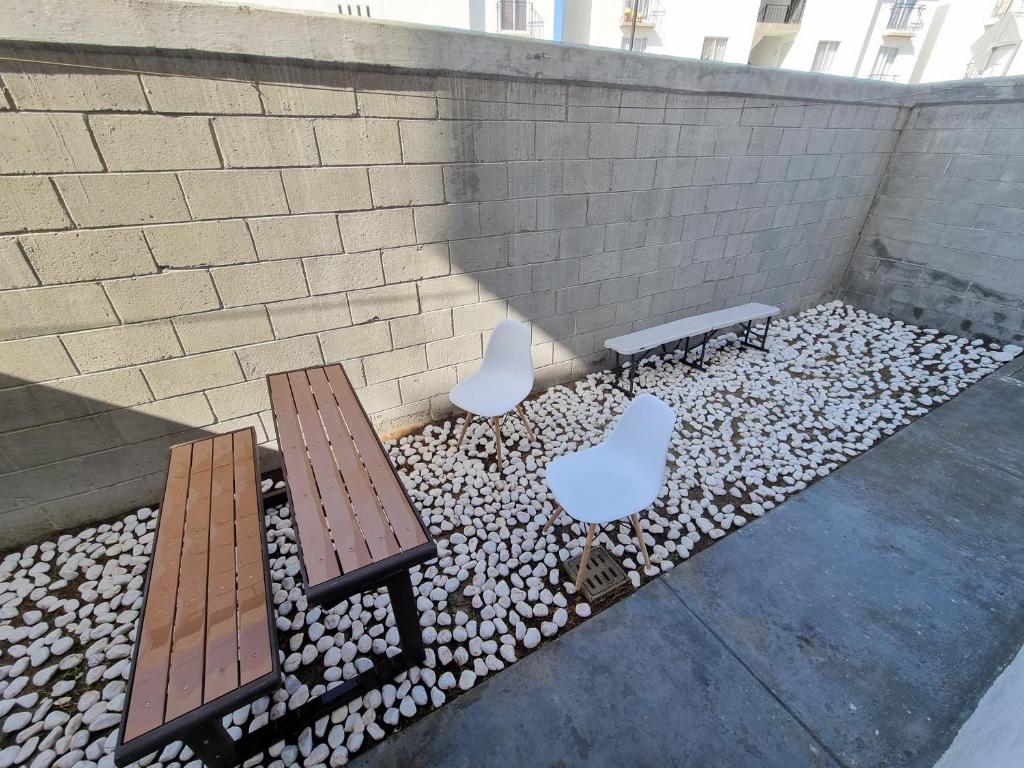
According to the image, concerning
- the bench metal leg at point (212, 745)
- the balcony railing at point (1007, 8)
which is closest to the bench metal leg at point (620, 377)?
the bench metal leg at point (212, 745)

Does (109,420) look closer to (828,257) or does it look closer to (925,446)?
(925,446)

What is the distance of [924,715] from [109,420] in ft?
11.6

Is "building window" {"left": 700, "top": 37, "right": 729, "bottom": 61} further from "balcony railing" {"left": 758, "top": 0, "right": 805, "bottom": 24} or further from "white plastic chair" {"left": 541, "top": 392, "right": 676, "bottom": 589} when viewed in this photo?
"white plastic chair" {"left": 541, "top": 392, "right": 676, "bottom": 589}

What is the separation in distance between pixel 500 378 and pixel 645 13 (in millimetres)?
15107

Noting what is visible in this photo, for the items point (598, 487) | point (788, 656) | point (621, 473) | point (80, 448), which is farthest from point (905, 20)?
point (80, 448)

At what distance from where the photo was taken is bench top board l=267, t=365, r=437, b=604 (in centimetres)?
123

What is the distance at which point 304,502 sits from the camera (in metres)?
1.45

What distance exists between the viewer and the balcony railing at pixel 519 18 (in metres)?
11.8

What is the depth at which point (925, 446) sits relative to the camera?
2.73 meters

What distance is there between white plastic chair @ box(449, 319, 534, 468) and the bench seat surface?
91cm

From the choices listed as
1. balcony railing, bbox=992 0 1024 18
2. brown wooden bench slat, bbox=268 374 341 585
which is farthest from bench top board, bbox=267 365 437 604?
balcony railing, bbox=992 0 1024 18

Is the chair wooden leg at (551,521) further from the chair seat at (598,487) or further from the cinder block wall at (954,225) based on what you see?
the cinder block wall at (954,225)

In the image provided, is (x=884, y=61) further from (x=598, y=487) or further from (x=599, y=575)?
(x=599, y=575)

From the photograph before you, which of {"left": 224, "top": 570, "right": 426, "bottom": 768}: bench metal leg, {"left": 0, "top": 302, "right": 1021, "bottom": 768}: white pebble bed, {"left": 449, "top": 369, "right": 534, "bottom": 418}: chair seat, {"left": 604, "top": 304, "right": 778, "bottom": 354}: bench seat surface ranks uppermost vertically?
{"left": 449, "top": 369, "right": 534, "bottom": 418}: chair seat
